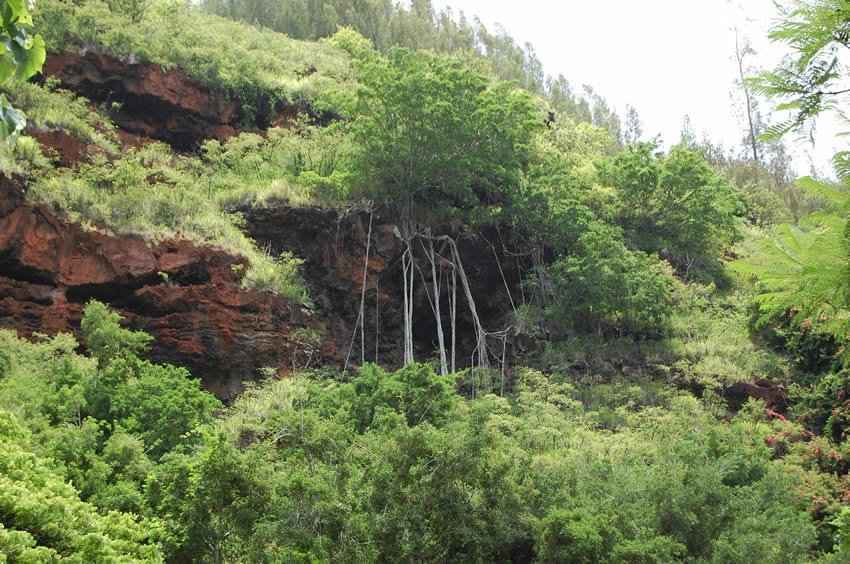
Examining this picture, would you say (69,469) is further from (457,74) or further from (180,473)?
(457,74)

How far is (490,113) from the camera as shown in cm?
1684

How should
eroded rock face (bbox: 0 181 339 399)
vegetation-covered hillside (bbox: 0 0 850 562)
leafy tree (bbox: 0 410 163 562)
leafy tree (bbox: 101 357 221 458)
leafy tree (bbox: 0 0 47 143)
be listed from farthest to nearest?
eroded rock face (bbox: 0 181 339 399)
leafy tree (bbox: 101 357 221 458)
vegetation-covered hillside (bbox: 0 0 850 562)
leafy tree (bbox: 0 410 163 562)
leafy tree (bbox: 0 0 47 143)

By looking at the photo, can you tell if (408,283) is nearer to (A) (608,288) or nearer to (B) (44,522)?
(A) (608,288)

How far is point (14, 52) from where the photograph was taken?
2.26 meters

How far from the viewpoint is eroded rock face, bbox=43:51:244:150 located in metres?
19.7

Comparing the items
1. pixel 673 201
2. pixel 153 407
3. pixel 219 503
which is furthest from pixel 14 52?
pixel 673 201

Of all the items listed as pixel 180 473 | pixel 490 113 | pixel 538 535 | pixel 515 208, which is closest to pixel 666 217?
pixel 515 208

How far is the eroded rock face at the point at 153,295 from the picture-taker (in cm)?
1307

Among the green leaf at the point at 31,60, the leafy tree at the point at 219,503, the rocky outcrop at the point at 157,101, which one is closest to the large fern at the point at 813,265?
the green leaf at the point at 31,60

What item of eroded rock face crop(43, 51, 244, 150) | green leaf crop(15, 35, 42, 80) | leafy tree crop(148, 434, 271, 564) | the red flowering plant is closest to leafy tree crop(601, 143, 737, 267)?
the red flowering plant

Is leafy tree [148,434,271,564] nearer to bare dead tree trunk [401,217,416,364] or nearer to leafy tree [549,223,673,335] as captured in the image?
bare dead tree trunk [401,217,416,364]

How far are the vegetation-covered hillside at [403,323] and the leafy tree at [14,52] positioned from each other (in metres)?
0.01

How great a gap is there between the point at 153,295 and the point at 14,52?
40.6 ft

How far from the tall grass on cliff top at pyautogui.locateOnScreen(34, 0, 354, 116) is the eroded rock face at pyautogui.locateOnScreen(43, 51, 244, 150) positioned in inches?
11.0
